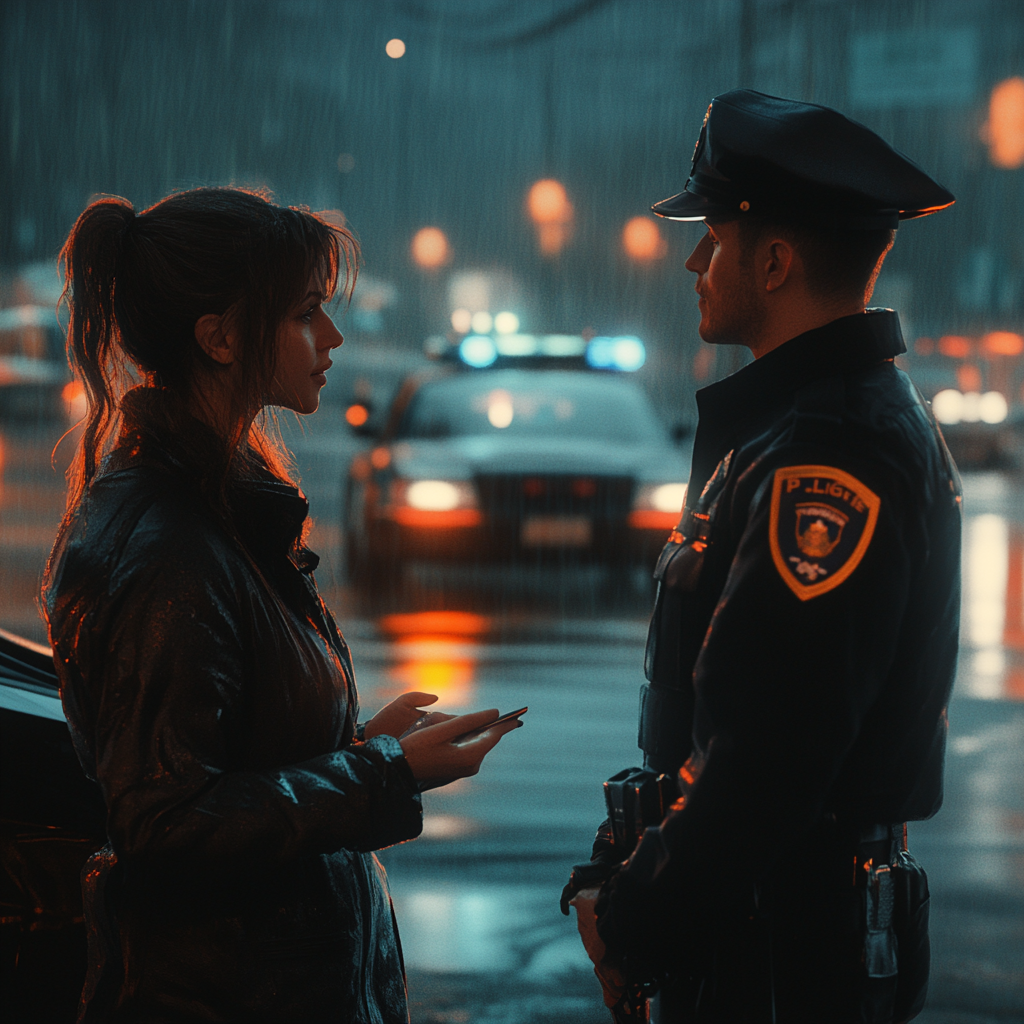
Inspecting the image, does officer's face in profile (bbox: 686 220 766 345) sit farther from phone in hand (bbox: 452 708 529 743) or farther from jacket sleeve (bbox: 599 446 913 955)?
phone in hand (bbox: 452 708 529 743)

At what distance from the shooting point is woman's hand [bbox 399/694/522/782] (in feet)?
5.51

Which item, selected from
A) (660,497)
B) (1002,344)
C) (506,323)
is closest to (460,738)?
(660,497)

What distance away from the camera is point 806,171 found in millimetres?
1713

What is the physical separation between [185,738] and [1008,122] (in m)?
15.6

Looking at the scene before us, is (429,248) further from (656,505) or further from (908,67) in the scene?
(656,505)

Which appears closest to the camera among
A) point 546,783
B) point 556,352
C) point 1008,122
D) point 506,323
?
point 546,783

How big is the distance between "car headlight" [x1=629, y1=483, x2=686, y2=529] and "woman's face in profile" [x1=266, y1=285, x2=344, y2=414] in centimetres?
699

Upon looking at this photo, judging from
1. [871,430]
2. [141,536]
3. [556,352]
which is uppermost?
[556,352]

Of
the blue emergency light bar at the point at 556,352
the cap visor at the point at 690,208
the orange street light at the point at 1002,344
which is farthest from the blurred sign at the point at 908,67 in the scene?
the cap visor at the point at 690,208

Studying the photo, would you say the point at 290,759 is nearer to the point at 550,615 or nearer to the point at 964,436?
the point at 550,615

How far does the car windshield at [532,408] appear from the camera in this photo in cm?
963

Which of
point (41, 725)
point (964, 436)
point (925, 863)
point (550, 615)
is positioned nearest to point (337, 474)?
point (964, 436)

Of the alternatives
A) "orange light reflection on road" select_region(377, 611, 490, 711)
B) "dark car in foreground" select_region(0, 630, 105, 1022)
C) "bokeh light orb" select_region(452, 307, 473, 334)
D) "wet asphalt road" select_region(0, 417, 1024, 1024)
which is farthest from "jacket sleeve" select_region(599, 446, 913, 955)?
"bokeh light orb" select_region(452, 307, 473, 334)

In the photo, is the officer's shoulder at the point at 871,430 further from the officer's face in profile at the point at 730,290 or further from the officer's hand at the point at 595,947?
the officer's hand at the point at 595,947
